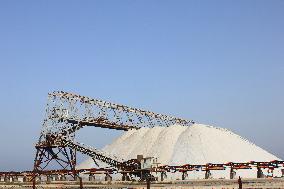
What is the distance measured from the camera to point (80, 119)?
271 ft

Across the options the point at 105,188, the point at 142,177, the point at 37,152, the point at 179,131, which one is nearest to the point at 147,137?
the point at 179,131

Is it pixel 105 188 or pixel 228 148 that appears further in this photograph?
pixel 228 148

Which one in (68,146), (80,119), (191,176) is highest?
(80,119)

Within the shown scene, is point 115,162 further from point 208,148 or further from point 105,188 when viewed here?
point 105,188

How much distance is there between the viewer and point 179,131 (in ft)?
266

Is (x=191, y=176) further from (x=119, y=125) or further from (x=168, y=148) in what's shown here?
(x=119, y=125)

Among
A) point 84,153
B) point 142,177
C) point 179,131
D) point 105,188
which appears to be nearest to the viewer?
point 105,188

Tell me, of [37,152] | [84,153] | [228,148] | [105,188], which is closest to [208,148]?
[228,148]

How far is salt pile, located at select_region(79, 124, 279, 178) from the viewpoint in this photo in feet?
227

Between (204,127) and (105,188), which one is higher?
(204,127)

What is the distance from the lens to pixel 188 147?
71438 mm

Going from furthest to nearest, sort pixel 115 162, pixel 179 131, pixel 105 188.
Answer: pixel 179 131
pixel 115 162
pixel 105 188

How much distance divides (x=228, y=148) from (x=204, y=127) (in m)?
6.43

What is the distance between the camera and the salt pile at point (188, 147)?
69231mm
